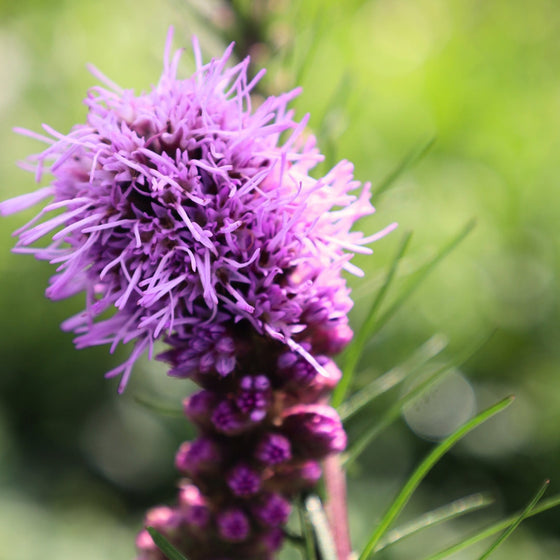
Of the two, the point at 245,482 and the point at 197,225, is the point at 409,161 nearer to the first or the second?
the point at 197,225

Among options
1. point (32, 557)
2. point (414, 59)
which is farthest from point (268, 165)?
point (414, 59)

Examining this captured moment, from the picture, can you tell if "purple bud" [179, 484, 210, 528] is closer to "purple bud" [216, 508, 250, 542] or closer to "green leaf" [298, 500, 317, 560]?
"purple bud" [216, 508, 250, 542]

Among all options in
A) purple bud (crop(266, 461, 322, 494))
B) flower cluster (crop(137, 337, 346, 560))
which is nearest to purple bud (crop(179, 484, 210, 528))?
flower cluster (crop(137, 337, 346, 560))

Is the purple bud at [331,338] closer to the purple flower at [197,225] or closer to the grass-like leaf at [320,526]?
the purple flower at [197,225]

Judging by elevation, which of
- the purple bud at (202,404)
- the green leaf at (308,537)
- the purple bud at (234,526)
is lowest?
the purple bud at (234,526)

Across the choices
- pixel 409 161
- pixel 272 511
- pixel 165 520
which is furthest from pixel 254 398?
pixel 409 161

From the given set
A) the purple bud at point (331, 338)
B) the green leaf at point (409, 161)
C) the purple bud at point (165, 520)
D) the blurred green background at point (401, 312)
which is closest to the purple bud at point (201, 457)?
the purple bud at point (165, 520)

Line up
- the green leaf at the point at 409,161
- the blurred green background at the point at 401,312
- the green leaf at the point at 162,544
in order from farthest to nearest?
the blurred green background at the point at 401,312
the green leaf at the point at 409,161
the green leaf at the point at 162,544
